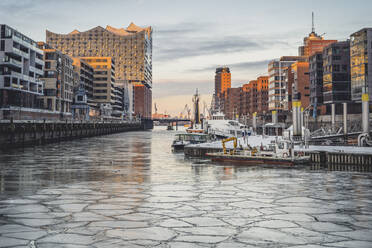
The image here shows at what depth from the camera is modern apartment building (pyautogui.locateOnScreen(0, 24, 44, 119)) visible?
10206 cm

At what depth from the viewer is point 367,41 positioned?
341 feet

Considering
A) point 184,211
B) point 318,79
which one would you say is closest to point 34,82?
point 318,79

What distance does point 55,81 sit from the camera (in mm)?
136125

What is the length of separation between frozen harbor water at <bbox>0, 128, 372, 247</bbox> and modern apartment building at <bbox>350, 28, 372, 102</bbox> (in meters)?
85.6

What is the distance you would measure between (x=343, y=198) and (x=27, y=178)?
19.5 m

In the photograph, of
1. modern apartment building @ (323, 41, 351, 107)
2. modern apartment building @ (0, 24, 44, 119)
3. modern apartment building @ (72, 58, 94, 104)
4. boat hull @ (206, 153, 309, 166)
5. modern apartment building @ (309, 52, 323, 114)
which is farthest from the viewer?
modern apartment building @ (72, 58, 94, 104)

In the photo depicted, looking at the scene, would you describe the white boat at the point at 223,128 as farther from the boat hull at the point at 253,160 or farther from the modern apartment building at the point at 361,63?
the modern apartment building at the point at 361,63

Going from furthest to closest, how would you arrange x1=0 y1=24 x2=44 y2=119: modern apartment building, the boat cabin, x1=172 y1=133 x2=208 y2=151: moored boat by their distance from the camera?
x1=0 y1=24 x2=44 y2=119: modern apartment building → the boat cabin → x1=172 y1=133 x2=208 y2=151: moored boat

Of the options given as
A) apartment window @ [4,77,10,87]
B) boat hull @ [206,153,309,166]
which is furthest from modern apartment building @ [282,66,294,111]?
boat hull @ [206,153,309,166]

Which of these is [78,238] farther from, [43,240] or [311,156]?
[311,156]

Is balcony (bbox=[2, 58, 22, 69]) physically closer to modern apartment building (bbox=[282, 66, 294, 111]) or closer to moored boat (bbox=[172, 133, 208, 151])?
moored boat (bbox=[172, 133, 208, 151])

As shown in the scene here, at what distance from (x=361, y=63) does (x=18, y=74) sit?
9127 cm

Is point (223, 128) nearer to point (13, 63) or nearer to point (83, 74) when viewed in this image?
point (13, 63)

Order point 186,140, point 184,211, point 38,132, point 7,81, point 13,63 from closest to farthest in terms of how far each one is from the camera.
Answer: point 184,211 → point 186,140 → point 38,132 → point 7,81 → point 13,63
